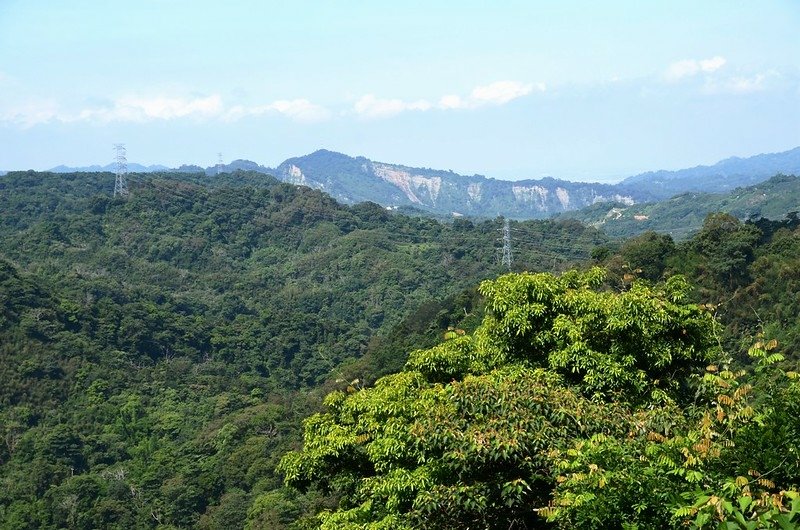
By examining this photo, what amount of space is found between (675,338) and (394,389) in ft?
10.3

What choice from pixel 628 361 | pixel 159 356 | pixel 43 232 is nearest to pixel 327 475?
pixel 628 361

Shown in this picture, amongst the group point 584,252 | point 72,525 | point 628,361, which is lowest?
point 72,525

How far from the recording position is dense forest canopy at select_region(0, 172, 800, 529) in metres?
6.15

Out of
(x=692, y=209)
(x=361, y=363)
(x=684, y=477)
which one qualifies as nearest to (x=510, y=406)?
(x=684, y=477)

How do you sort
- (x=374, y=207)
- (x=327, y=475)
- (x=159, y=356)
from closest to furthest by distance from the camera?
(x=327, y=475)
(x=159, y=356)
(x=374, y=207)

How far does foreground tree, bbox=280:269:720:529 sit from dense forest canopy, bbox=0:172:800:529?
0.03 metres

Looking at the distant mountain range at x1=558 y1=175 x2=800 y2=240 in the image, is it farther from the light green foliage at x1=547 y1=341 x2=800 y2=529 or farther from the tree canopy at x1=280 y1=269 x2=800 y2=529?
the light green foliage at x1=547 y1=341 x2=800 y2=529

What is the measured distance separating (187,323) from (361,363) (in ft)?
60.7

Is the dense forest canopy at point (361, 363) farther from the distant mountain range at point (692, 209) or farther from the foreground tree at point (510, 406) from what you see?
the distant mountain range at point (692, 209)

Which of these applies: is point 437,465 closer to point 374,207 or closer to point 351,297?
point 351,297

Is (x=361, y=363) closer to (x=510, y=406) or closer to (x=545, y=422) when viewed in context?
(x=510, y=406)

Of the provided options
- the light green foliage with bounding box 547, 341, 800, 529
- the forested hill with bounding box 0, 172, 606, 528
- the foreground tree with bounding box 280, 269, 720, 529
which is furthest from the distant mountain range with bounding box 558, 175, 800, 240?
the light green foliage with bounding box 547, 341, 800, 529

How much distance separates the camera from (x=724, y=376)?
20.7ft

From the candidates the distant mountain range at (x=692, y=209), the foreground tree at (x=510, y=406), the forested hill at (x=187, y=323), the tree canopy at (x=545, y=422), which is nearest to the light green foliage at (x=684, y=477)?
the tree canopy at (x=545, y=422)
